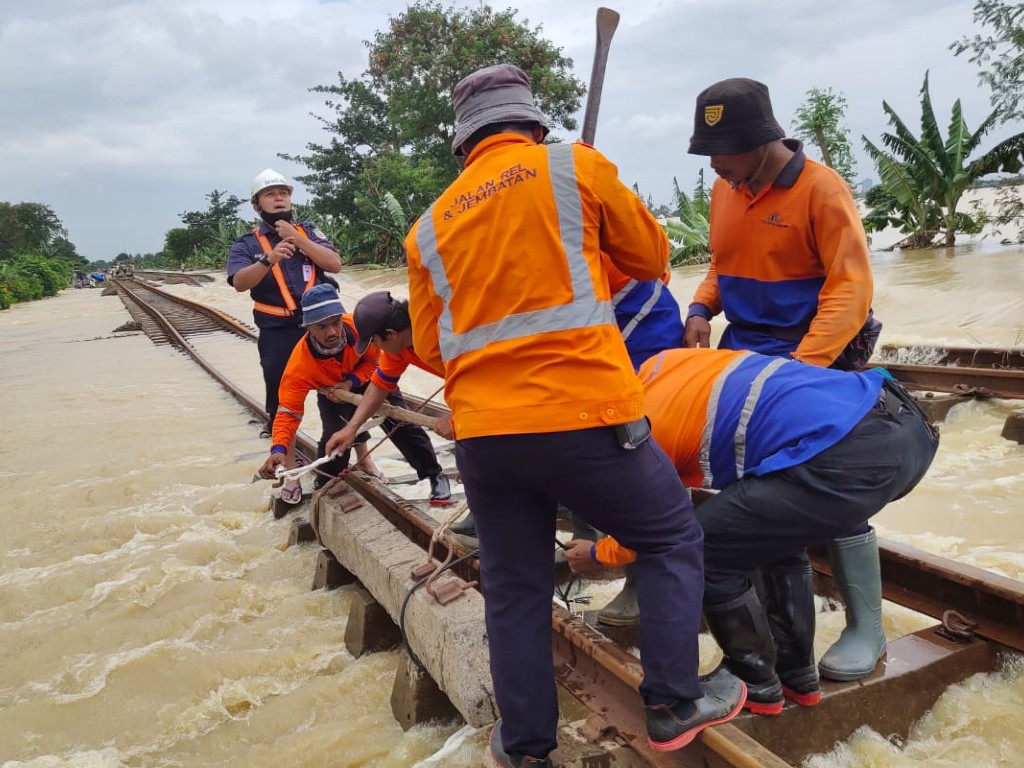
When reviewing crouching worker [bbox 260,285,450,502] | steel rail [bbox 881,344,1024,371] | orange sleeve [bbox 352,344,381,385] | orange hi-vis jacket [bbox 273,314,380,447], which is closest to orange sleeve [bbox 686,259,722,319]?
crouching worker [bbox 260,285,450,502]

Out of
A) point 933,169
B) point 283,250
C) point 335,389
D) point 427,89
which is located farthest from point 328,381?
point 427,89

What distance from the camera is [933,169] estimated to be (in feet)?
48.7

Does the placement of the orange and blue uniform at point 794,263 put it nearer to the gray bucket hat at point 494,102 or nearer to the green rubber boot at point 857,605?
the green rubber boot at point 857,605

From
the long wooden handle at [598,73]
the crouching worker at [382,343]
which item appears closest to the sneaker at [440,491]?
the crouching worker at [382,343]

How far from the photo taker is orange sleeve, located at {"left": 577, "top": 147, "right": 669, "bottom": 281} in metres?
1.90

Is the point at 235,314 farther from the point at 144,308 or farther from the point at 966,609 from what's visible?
the point at 966,609

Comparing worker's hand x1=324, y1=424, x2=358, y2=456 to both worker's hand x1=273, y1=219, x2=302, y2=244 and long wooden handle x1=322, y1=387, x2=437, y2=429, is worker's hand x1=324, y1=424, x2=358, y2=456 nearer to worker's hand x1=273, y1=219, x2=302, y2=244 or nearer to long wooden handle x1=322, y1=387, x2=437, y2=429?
long wooden handle x1=322, y1=387, x2=437, y2=429

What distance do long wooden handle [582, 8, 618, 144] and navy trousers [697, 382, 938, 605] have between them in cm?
165

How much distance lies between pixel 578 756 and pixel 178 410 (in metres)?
8.78

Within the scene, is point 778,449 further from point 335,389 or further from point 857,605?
point 335,389

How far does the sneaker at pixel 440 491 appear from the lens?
15.5 feet

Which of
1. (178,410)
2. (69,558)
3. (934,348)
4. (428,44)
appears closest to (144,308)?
(428,44)

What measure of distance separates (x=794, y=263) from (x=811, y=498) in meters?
1.04

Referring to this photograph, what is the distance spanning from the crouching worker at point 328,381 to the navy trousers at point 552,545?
94.1 inches
